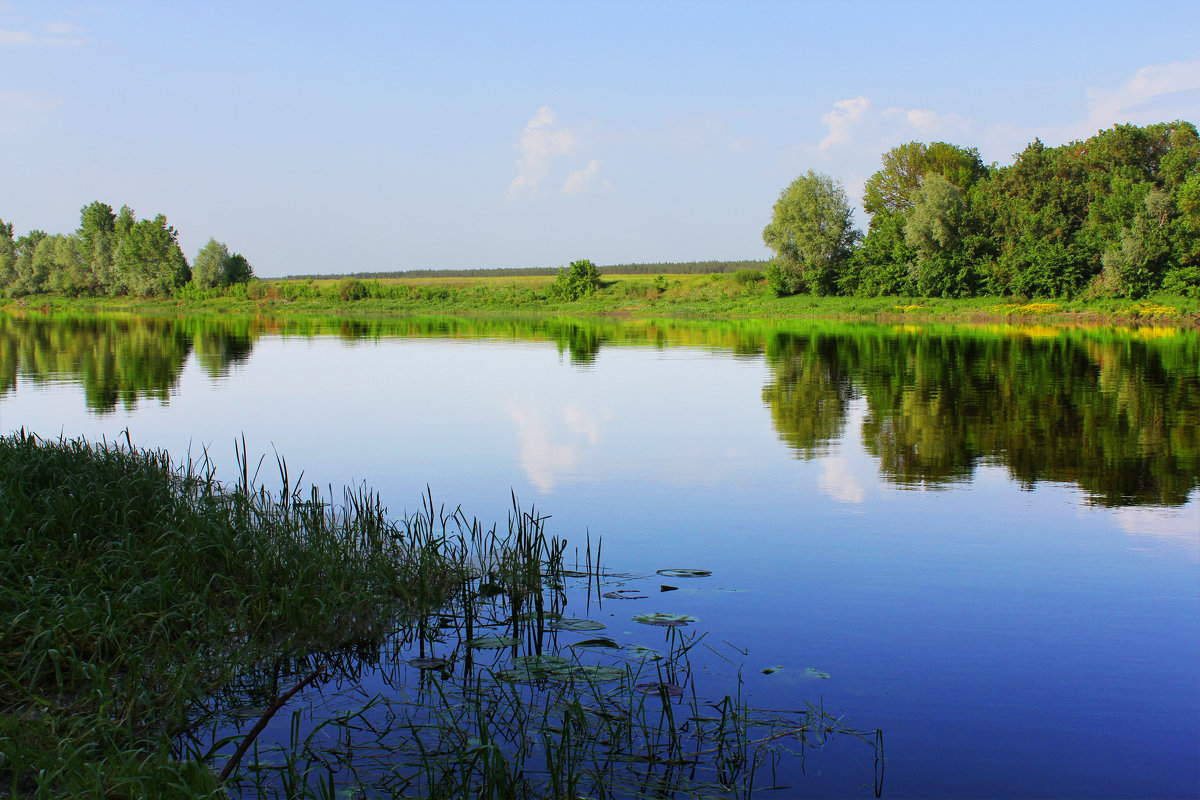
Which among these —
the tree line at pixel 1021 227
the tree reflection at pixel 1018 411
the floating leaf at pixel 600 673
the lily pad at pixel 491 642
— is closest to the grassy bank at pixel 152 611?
the lily pad at pixel 491 642

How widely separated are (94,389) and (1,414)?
4.51m

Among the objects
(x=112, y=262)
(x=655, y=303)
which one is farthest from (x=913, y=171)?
(x=112, y=262)

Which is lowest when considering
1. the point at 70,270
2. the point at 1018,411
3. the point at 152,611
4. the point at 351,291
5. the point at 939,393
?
the point at 152,611

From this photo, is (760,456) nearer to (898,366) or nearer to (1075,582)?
(1075,582)

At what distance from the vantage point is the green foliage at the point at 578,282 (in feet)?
303

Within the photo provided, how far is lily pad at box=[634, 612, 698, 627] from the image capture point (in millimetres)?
6867

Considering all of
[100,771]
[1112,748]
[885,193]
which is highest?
[885,193]

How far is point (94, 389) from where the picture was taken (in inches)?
919

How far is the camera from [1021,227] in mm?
64875

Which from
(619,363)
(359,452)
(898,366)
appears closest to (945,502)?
(359,452)

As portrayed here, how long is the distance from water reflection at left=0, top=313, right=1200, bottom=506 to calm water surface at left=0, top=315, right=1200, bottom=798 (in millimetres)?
117

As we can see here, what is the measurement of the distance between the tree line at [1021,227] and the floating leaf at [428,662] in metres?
58.9

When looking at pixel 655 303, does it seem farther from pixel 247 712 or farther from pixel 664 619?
pixel 247 712

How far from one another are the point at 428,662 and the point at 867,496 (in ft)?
23.1
